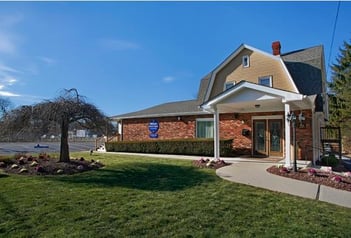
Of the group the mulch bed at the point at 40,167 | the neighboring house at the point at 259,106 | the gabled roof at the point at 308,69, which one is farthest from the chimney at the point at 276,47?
the mulch bed at the point at 40,167

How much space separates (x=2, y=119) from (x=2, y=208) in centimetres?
544

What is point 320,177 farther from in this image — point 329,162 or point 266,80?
point 266,80

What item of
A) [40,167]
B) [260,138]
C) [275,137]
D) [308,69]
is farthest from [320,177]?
[40,167]

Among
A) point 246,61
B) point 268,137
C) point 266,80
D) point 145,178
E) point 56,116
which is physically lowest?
point 145,178

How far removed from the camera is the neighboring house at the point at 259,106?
1178cm

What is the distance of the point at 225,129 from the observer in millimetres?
15828

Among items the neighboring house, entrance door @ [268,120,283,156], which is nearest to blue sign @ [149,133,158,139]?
the neighboring house

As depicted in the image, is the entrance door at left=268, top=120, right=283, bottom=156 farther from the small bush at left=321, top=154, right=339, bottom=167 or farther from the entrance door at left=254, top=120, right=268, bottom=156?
the small bush at left=321, top=154, right=339, bottom=167

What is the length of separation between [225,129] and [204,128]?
1493 mm

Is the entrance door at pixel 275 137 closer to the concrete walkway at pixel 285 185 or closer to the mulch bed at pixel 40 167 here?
the concrete walkway at pixel 285 185

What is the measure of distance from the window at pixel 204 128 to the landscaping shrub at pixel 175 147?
5.28 ft

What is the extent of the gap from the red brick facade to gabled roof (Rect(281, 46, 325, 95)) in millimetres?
1457

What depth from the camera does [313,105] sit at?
437 inches

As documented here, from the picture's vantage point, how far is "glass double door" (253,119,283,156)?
13.8m
